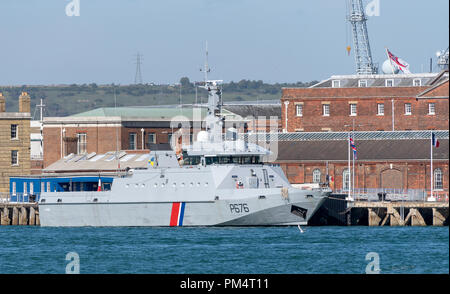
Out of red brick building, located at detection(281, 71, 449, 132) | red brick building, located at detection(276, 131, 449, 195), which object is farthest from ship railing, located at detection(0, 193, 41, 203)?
red brick building, located at detection(281, 71, 449, 132)

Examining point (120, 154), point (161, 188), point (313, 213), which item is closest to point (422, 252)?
point (313, 213)

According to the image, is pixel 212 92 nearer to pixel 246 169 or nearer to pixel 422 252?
pixel 246 169

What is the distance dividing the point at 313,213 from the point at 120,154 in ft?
103

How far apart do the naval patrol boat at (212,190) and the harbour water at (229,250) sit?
105cm

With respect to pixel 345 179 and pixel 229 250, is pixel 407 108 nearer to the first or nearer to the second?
pixel 345 179

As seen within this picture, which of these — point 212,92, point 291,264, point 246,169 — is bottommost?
point 291,264

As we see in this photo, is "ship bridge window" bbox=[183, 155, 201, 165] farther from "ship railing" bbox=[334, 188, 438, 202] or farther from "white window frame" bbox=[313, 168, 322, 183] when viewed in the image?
"white window frame" bbox=[313, 168, 322, 183]

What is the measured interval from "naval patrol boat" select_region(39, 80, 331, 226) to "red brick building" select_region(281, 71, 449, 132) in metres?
30.6

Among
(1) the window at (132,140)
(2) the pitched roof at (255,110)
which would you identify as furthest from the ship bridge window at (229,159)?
(2) the pitched roof at (255,110)

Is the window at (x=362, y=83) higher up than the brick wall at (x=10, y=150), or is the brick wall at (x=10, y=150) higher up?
the window at (x=362, y=83)

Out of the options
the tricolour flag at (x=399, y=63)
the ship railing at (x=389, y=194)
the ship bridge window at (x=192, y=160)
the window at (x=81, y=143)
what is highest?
the tricolour flag at (x=399, y=63)

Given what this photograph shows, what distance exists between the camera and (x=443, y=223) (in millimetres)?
62812

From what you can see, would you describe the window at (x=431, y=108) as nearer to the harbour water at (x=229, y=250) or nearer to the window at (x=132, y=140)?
the window at (x=132, y=140)

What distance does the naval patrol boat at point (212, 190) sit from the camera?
190ft
